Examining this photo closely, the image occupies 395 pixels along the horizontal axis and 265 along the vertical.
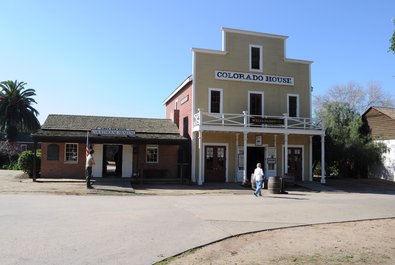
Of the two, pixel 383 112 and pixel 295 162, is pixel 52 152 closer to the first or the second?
pixel 295 162

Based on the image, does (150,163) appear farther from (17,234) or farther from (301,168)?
(17,234)

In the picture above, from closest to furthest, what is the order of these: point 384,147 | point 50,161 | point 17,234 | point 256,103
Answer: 1. point 17,234
2. point 50,161
3. point 256,103
4. point 384,147

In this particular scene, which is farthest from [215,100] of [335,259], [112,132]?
[335,259]

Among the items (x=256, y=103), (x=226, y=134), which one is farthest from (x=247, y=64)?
(x=226, y=134)

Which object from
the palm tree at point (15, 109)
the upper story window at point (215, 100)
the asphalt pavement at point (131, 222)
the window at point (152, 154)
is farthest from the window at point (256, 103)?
the palm tree at point (15, 109)

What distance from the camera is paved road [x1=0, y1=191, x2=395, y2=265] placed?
7.71m

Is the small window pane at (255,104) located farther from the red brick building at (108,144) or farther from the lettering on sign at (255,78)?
the red brick building at (108,144)

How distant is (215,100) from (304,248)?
63.1 ft

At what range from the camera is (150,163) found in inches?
1099

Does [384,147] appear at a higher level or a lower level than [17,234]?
higher

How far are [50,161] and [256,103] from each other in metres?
13.5

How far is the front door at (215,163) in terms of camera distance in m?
27.1

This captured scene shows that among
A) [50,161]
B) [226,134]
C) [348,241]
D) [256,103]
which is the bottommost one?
[348,241]

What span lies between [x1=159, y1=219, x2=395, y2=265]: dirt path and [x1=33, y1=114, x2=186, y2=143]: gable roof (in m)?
15.8
